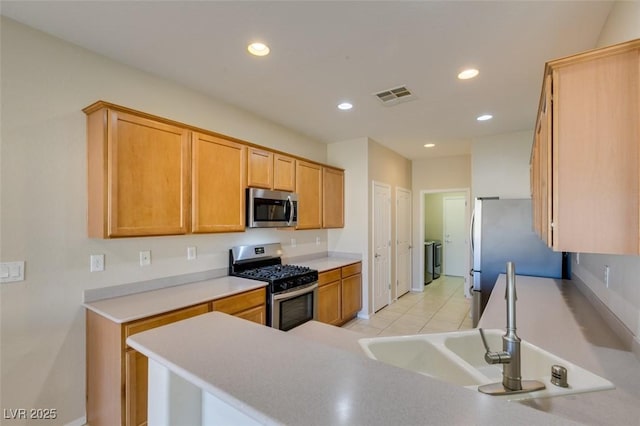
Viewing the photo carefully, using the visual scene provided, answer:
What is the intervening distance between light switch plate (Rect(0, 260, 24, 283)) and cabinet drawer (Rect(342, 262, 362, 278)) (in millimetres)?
3123

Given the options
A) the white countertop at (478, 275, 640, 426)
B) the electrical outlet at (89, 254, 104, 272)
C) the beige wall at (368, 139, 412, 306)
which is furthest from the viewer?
the beige wall at (368, 139, 412, 306)

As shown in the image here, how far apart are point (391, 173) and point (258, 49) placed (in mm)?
3601

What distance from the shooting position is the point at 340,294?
12.9 ft

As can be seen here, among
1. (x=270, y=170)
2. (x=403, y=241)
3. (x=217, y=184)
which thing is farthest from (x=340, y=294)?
(x=403, y=241)

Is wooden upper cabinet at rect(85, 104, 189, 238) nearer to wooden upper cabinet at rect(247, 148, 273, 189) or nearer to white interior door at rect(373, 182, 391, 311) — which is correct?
wooden upper cabinet at rect(247, 148, 273, 189)

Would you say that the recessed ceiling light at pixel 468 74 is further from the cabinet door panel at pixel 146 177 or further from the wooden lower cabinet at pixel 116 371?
the wooden lower cabinet at pixel 116 371

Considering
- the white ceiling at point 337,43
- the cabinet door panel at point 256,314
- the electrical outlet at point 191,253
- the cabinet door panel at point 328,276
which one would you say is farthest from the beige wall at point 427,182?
the electrical outlet at point 191,253

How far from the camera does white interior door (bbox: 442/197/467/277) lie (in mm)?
7262

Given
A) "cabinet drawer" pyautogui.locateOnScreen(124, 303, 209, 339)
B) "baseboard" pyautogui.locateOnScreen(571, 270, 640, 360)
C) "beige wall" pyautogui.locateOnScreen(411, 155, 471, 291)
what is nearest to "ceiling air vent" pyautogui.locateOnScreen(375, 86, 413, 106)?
"baseboard" pyautogui.locateOnScreen(571, 270, 640, 360)

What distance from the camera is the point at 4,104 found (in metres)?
1.82

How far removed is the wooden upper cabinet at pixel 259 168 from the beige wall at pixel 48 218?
1.12 m

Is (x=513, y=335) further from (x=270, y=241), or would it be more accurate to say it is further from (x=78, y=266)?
(x=270, y=241)

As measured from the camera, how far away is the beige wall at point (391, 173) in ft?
14.9

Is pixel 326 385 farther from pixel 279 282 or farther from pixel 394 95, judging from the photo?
pixel 394 95
